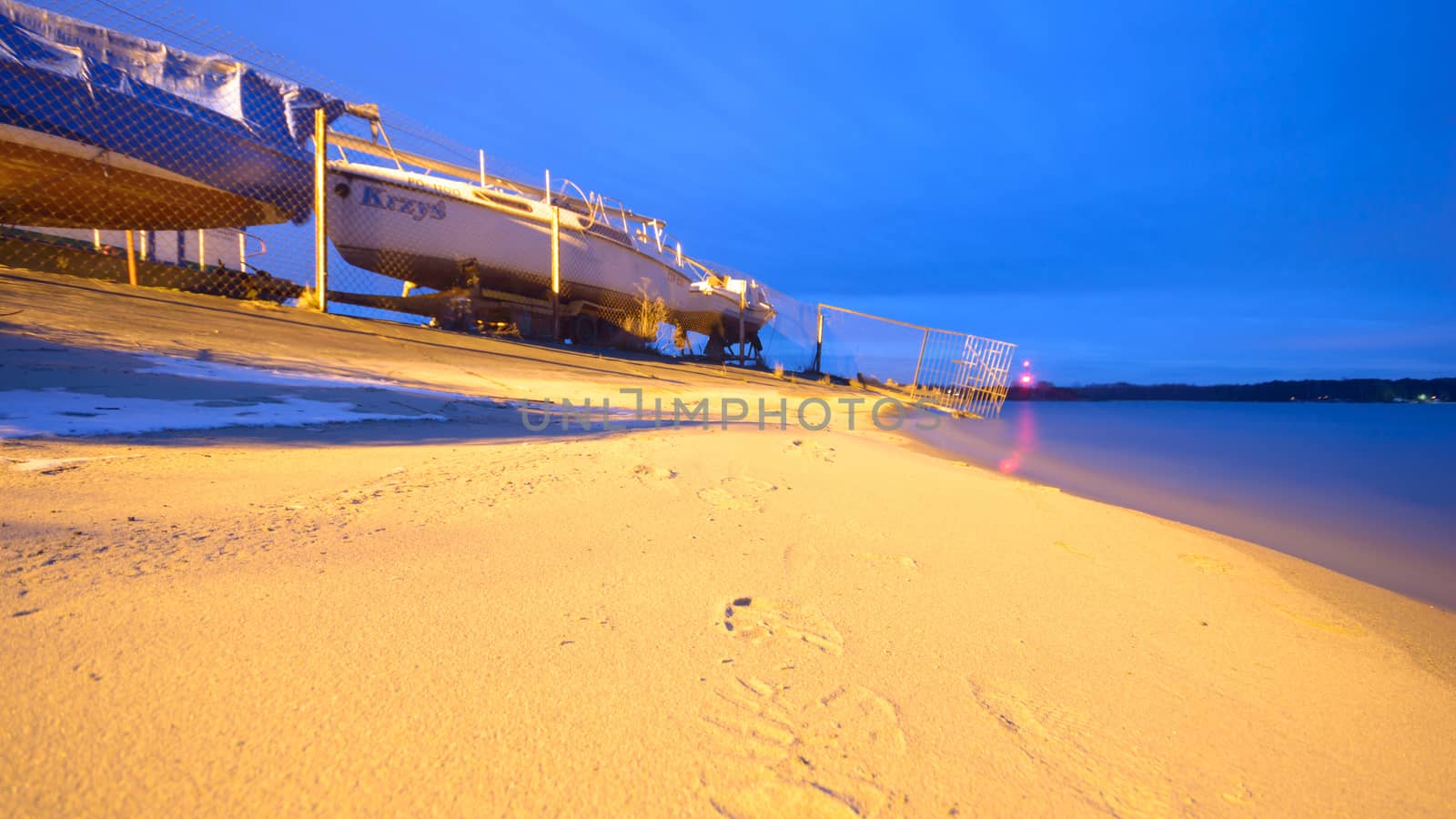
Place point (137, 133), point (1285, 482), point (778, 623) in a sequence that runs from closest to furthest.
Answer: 1. point (778, 623)
2. point (137, 133)
3. point (1285, 482)

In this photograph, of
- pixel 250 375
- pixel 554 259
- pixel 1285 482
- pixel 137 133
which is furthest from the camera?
pixel 554 259

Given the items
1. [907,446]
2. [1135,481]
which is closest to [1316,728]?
[907,446]

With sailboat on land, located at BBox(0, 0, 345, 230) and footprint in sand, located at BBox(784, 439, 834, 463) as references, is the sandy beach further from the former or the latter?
sailboat on land, located at BBox(0, 0, 345, 230)

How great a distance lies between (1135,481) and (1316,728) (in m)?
4.87

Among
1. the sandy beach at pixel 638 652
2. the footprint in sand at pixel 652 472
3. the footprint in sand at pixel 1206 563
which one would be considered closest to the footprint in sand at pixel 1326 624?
the sandy beach at pixel 638 652

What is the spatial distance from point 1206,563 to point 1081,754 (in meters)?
1.84

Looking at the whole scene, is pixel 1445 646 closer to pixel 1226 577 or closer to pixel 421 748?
pixel 1226 577

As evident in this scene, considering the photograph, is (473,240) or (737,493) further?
(473,240)

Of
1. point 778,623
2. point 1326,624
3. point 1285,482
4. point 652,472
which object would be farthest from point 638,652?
point 1285,482

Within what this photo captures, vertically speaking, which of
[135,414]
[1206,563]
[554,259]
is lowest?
[1206,563]

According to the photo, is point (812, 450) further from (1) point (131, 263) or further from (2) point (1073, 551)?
(1) point (131, 263)

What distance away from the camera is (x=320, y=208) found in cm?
611

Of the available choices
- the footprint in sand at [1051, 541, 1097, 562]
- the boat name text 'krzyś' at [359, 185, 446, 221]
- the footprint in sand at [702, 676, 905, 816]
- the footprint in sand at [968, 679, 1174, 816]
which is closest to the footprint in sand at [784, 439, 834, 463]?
the footprint in sand at [1051, 541, 1097, 562]

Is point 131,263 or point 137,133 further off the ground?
point 137,133
